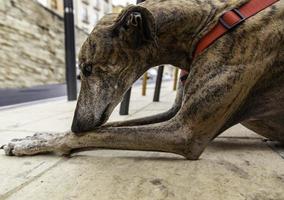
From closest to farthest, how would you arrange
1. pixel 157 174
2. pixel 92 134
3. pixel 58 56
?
pixel 157 174 < pixel 92 134 < pixel 58 56

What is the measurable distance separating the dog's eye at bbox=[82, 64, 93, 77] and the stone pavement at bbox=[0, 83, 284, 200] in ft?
1.19

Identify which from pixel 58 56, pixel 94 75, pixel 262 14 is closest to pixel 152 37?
pixel 94 75

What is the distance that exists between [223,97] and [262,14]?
15.4 inches

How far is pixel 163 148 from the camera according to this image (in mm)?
1337

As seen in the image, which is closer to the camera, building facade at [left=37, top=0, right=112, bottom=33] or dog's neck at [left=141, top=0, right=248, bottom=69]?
dog's neck at [left=141, top=0, right=248, bottom=69]

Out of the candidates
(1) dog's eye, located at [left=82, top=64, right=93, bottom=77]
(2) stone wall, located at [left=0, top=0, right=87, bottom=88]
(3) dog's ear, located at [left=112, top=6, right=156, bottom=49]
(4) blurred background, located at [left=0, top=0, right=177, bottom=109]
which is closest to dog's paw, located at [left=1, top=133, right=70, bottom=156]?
(1) dog's eye, located at [left=82, top=64, right=93, bottom=77]

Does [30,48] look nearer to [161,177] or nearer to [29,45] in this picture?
[29,45]

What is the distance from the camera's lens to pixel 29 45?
12.7 metres

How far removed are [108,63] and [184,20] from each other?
0.39 metres

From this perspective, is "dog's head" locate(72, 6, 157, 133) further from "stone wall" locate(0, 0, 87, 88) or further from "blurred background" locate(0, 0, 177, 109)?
"stone wall" locate(0, 0, 87, 88)

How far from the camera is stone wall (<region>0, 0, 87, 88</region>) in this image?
35.6 feet

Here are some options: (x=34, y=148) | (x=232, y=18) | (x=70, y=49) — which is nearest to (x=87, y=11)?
(x=70, y=49)

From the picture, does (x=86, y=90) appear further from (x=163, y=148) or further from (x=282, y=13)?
(x=282, y=13)

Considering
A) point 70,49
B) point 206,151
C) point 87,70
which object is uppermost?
point 70,49
